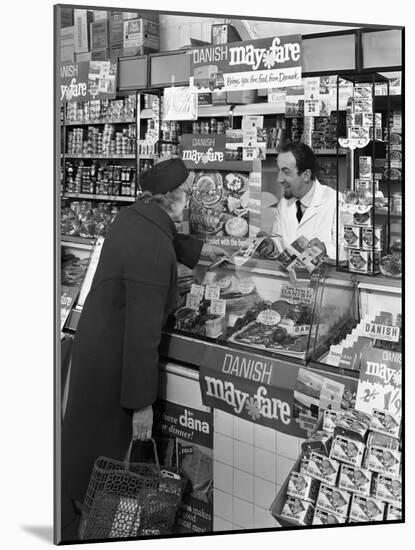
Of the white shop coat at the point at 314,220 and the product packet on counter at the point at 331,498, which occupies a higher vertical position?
the white shop coat at the point at 314,220

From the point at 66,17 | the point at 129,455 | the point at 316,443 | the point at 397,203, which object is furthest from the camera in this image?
the point at 397,203

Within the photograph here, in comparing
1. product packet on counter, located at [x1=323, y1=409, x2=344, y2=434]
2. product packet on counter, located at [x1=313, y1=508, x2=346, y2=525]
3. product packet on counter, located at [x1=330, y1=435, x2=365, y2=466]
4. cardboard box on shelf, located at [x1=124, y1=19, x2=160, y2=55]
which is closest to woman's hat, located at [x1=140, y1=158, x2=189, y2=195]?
cardboard box on shelf, located at [x1=124, y1=19, x2=160, y2=55]

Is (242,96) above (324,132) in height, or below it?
above

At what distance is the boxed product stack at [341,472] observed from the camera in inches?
187

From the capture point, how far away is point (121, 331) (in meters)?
4.57

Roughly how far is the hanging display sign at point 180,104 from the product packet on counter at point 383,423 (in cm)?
168

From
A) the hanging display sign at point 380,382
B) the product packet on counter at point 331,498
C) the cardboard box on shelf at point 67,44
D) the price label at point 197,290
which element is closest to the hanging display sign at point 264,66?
the cardboard box on shelf at point 67,44

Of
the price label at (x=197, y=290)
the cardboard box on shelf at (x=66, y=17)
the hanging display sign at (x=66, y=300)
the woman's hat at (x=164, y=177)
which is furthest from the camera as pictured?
the price label at (x=197, y=290)

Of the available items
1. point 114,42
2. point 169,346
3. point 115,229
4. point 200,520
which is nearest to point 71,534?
point 200,520

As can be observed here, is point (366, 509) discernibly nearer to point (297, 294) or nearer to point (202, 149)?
point (297, 294)

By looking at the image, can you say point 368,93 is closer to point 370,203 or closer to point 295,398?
point 370,203

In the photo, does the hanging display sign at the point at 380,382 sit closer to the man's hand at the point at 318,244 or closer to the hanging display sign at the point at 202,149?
the man's hand at the point at 318,244

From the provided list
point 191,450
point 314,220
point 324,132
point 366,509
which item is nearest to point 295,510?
point 366,509

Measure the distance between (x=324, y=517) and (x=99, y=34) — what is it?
→ 2518mm
